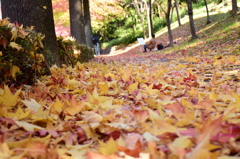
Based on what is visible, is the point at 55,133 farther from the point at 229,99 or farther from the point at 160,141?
the point at 229,99

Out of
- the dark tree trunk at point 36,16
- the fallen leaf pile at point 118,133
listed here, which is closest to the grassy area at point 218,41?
the dark tree trunk at point 36,16

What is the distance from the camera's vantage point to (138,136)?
3.06ft

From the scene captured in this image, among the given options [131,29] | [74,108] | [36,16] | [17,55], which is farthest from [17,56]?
[131,29]

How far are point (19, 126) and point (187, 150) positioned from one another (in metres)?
0.72

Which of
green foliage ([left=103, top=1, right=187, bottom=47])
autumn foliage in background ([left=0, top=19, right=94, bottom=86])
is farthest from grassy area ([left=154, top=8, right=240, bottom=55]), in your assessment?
green foliage ([left=103, top=1, right=187, bottom=47])

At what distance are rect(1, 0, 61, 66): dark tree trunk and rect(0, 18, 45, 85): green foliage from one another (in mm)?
1057

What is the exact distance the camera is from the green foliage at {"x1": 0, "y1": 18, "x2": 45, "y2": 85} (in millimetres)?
1975

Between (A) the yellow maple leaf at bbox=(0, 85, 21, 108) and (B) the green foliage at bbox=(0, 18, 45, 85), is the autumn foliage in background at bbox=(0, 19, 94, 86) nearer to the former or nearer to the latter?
(B) the green foliage at bbox=(0, 18, 45, 85)

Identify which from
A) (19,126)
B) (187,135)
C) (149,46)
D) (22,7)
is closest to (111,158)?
(187,135)

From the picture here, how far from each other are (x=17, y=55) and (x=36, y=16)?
5.62 feet

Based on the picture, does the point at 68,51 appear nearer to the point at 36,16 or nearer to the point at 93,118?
the point at 36,16

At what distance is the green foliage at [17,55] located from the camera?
1975 millimetres

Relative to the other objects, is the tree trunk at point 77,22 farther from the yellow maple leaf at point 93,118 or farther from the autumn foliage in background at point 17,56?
the yellow maple leaf at point 93,118

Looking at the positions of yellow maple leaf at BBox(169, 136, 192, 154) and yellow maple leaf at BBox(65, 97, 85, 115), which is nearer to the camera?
yellow maple leaf at BBox(169, 136, 192, 154)
